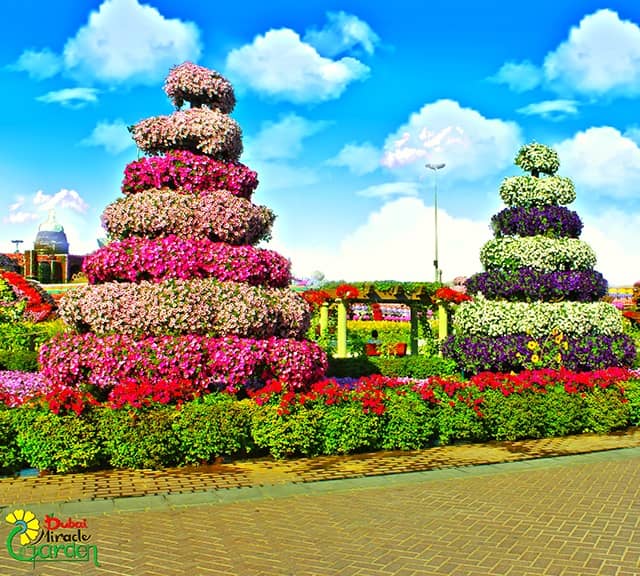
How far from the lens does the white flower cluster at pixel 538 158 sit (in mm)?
15844

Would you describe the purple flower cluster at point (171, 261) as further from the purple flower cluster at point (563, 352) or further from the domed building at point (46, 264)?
the domed building at point (46, 264)

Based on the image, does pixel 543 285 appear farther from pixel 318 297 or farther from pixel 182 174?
pixel 318 297

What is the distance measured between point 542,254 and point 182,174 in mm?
8056

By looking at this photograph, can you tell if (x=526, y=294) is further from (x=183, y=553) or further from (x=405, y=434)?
(x=183, y=553)

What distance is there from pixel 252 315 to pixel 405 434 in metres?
2.84

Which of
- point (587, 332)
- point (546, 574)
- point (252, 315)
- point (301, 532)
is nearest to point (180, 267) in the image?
point (252, 315)

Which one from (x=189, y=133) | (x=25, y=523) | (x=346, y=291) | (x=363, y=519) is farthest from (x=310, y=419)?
(x=346, y=291)

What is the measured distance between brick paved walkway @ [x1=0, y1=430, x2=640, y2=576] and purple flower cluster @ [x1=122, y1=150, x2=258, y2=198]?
4.82 m

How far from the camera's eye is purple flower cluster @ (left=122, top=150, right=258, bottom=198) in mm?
11344

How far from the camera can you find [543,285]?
48.4 feet

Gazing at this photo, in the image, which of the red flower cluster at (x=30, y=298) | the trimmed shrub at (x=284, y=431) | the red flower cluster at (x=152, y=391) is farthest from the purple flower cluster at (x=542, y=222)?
the red flower cluster at (x=30, y=298)

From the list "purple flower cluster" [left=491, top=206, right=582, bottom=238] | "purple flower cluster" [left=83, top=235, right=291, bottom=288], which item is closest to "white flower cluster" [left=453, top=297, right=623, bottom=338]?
"purple flower cluster" [left=491, top=206, right=582, bottom=238]

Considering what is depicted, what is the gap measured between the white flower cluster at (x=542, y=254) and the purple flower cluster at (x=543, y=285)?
149 mm

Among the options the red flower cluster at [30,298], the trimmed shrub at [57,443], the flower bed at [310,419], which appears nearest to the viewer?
the trimmed shrub at [57,443]
